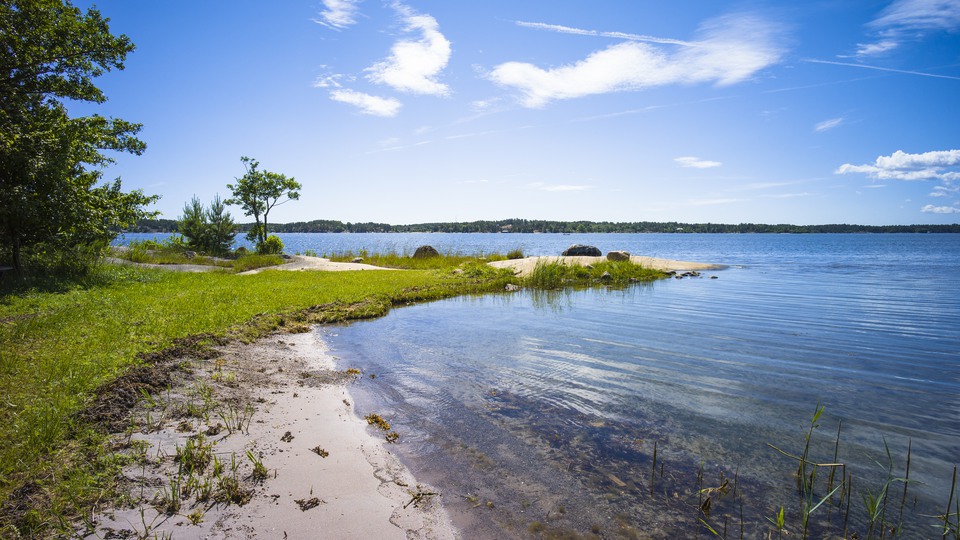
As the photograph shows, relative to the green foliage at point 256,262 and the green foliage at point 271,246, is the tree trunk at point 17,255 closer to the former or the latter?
the green foliage at point 256,262


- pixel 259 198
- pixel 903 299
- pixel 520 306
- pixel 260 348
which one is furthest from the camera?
pixel 259 198

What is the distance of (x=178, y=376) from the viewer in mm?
7324

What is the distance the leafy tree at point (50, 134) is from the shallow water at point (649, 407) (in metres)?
10.8

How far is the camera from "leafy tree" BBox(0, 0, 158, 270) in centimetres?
1430

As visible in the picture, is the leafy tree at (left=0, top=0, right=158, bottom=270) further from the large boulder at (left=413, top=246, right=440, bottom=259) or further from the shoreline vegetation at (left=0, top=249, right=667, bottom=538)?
the large boulder at (left=413, top=246, right=440, bottom=259)

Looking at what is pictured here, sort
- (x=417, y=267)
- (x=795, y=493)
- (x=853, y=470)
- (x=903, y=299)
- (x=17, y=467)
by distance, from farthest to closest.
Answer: (x=417, y=267)
(x=903, y=299)
(x=853, y=470)
(x=795, y=493)
(x=17, y=467)

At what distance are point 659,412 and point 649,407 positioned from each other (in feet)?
0.65

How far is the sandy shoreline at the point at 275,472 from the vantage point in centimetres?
402

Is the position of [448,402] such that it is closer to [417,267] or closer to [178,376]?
[178,376]

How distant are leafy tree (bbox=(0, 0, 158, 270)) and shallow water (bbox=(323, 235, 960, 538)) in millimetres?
10778

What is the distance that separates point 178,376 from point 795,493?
8488 millimetres

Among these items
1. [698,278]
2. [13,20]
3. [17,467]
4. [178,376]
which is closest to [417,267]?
[698,278]

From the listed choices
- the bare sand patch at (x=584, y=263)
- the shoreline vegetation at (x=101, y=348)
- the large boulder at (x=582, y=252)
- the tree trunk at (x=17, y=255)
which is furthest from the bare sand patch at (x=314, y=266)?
the large boulder at (x=582, y=252)

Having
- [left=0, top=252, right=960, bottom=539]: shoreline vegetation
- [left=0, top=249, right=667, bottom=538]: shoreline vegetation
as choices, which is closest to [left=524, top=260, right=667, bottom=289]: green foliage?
[left=0, top=249, right=667, bottom=538]: shoreline vegetation
